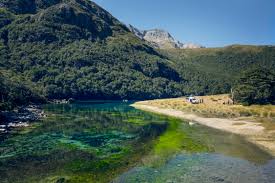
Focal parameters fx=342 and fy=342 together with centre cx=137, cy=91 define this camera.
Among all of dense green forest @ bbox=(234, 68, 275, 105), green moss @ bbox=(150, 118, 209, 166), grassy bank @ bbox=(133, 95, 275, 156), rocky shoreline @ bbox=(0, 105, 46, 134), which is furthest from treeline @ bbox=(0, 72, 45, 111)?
dense green forest @ bbox=(234, 68, 275, 105)

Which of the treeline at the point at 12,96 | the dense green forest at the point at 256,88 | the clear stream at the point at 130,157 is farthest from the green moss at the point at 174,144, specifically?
the treeline at the point at 12,96

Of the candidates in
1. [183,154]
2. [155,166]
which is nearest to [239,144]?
[183,154]

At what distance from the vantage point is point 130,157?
62.6 m

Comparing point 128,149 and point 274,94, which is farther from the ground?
point 274,94

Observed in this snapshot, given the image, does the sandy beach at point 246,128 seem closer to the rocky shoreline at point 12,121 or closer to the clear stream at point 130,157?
the clear stream at point 130,157

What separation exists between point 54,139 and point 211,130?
44202 millimetres

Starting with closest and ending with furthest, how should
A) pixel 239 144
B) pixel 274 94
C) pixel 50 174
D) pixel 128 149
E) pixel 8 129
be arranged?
pixel 50 174 → pixel 128 149 → pixel 239 144 → pixel 8 129 → pixel 274 94

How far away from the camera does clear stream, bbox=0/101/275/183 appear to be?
48.8 metres

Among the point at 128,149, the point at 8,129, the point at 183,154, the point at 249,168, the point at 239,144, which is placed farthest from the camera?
the point at 8,129

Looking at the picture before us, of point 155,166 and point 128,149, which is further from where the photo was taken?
point 128,149

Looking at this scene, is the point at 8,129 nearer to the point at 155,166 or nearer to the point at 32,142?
the point at 32,142

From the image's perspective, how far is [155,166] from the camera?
55938mm

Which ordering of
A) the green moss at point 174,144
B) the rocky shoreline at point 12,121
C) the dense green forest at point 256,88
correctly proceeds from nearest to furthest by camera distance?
the green moss at point 174,144, the rocky shoreline at point 12,121, the dense green forest at point 256,88

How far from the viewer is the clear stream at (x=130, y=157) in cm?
4881
